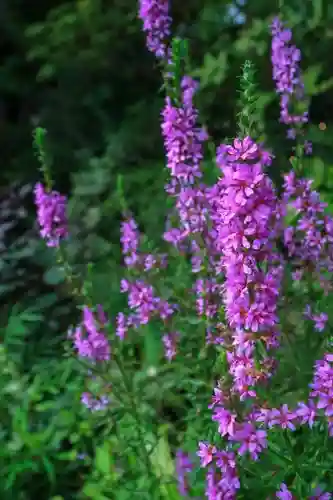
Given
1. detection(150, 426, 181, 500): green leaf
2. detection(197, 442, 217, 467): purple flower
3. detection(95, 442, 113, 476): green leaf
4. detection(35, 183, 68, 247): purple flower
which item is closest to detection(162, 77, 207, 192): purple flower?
detection(35, 183, 68, 247): purple flower

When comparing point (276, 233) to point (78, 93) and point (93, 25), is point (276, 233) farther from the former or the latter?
point (78, 93)

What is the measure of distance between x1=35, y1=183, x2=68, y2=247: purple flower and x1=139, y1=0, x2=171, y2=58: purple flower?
0.69m

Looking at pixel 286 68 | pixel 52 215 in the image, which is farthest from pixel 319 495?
pixel 286 68

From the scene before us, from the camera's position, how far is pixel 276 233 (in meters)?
2.75

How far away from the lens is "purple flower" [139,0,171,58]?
2.79 m

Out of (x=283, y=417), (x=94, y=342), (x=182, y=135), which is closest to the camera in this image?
(x=283, y=417)

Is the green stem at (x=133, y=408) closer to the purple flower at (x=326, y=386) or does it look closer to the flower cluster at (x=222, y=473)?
the flower cluster at (x=222, y=473)

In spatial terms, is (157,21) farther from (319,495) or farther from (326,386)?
(319,495)

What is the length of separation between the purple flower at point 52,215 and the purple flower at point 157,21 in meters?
0.69

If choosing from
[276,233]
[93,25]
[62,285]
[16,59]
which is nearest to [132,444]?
[276,233]

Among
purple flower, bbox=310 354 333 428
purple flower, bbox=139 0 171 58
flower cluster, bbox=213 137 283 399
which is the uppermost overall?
purple flower, bbox=139 0 171 58

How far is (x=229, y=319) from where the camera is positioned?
6.39 feet

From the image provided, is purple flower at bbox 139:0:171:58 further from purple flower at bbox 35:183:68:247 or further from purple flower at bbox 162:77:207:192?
purple flower at bbox 35:183:68:247

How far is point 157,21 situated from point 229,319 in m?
1.38
